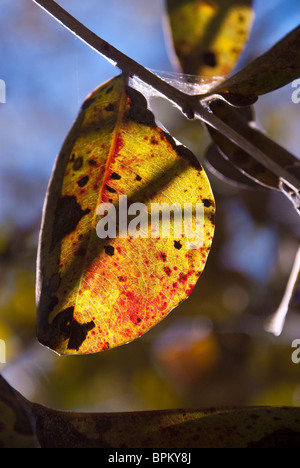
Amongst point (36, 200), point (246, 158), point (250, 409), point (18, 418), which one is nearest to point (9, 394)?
point (18, 418)

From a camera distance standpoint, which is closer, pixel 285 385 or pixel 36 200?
pixel 285 385

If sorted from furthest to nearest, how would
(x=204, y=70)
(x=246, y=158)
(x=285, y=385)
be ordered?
(x=285, y=385), (x=204, y=70), (x=246, y=158)

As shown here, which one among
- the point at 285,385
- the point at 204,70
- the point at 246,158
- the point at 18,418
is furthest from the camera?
the point at 285,385

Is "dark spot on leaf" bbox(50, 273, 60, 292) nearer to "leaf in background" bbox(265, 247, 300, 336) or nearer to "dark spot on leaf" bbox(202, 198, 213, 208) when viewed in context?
"dark spot on leaf" bbox(202, 198, 213, 208)

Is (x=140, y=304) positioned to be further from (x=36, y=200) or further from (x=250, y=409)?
(x=36, y=200)

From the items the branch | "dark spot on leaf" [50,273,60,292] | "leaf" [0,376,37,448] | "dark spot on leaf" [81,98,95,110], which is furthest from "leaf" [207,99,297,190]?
"leaf" [0,376,37,448]

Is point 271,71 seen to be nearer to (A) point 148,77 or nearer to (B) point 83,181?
(A) point 148,77

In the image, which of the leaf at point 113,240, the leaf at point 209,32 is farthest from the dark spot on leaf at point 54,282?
the leaf at point 209,32

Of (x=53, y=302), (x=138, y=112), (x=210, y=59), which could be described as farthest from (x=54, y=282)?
(x=210, y=59)
